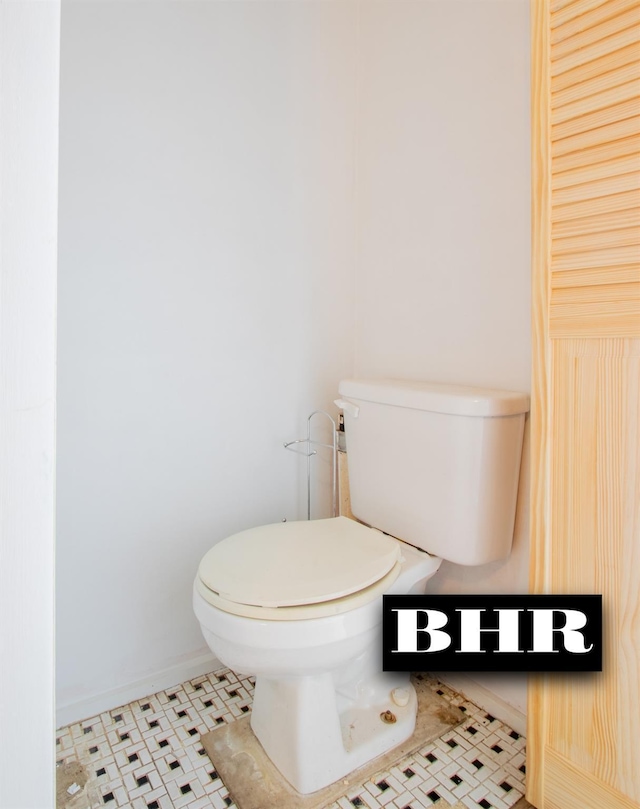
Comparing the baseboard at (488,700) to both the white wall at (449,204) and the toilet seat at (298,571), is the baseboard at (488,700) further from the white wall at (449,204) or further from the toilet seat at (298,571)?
the toilet seat at (298,571)

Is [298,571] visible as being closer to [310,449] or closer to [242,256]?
[310,449]

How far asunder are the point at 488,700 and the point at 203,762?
724 mm

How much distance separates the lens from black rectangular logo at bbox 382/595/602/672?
0.95 metres

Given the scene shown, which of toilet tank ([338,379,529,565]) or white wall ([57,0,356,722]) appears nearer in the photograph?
toilet tank ([338,379,529,565])

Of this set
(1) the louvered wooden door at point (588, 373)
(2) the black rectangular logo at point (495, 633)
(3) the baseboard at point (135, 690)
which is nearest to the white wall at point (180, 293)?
(3) the baseboard at point (135, 690)

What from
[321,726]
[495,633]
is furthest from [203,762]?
[495,633]

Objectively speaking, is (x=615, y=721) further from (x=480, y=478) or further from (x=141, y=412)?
(x=141, y=412)

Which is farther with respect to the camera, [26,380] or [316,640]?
[316,640]

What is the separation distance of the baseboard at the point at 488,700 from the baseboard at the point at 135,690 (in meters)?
0.67

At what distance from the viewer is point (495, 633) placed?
109 cm

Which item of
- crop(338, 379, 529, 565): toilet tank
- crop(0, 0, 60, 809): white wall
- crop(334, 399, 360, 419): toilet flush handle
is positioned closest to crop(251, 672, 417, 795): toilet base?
crop(338, 379, 529, 565): toilet tank

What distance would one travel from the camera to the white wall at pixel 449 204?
4.01 feet

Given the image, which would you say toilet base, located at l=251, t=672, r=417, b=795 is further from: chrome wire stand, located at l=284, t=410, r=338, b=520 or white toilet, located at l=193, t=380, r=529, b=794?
chrome wire stand, located at l=284, t=410, r=338, b=520

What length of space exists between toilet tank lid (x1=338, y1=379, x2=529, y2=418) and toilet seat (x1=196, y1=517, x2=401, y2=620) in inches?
13.0
